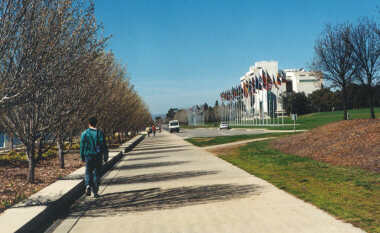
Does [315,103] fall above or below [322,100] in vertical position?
A: below

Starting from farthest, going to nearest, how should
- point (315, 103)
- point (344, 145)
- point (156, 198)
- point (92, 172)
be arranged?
point (315, 103) → point (344, 145) → point (92, 172) → point (156, 198)

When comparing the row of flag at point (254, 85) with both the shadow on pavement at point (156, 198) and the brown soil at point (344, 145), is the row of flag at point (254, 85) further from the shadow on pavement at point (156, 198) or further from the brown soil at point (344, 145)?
the shadow on pavement at point (156, 198)

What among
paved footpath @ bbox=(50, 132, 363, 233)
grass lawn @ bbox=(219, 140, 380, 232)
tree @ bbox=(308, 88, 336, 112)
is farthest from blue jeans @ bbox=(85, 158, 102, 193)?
tree @ bbox=(308, 88, 336, 112)

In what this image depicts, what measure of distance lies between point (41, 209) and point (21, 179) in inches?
245

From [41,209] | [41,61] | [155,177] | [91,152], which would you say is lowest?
[155,177]

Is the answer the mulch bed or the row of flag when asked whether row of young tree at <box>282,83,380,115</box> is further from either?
the mulch bed

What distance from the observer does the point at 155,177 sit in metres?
13.4

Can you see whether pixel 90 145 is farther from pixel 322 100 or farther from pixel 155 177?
pixel 322 100

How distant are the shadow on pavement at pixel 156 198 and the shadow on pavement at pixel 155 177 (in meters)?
1.98

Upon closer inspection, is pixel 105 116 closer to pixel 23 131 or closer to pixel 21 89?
pixel 23 131

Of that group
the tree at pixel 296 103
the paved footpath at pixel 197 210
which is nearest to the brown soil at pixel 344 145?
the paved footpath at pixel 197 210

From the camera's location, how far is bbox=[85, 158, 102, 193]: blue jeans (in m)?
9.66

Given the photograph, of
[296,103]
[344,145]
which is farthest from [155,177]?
[296,103]

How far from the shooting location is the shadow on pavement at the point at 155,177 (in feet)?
41.5
